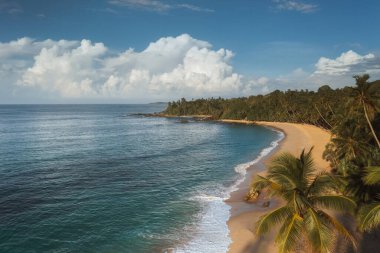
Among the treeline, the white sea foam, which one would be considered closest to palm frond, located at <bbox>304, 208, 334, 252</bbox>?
the white sea foam

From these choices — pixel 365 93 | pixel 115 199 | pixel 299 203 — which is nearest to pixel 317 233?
pixel 299 203

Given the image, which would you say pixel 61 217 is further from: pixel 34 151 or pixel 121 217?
pixel 34 151

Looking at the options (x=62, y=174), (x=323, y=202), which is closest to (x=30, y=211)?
(x=62, y=174)

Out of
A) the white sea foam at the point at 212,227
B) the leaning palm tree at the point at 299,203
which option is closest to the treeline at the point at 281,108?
the white sea foam at the point at 212,227

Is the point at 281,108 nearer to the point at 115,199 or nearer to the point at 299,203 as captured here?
the point at 115,199

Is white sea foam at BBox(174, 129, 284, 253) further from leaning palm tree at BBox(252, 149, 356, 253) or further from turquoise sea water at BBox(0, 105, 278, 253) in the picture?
leaning palm tree at BBox(252, 149, 356, 253)
